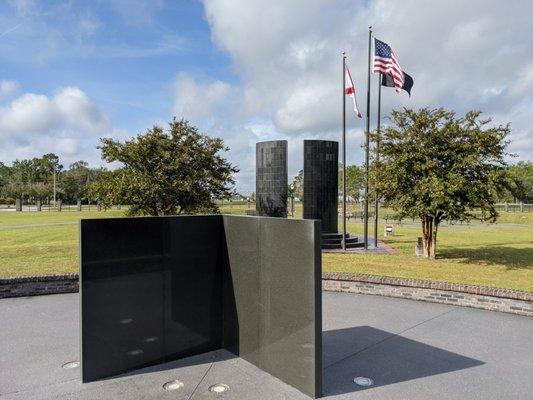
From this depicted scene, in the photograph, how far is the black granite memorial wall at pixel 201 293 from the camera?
16.2ft

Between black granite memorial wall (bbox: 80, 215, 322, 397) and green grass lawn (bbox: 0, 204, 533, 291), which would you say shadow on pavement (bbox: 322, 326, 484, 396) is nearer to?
black granite memorial wall (bbox: 80, 215, 322, 397)

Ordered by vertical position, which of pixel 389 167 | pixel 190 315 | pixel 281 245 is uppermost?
pixel 389 167

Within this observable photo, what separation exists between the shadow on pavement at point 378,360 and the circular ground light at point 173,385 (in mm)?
1837

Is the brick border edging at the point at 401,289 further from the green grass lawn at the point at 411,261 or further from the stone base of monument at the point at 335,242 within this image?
the stone base of monument at the point at 335,242

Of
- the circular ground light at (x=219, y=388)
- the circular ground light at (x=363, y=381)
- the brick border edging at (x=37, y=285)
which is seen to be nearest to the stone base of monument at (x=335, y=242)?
the brick border edging at (x=37, y=285)

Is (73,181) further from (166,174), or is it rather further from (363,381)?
(363,381)

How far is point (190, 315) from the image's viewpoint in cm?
596

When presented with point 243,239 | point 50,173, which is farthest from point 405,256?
point 50,173

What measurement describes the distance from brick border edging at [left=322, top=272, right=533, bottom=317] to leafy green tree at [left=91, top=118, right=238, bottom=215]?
26.4ft

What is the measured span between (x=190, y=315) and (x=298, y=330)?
6.06 ft

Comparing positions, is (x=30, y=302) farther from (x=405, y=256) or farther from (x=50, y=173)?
(x=50, y=173)

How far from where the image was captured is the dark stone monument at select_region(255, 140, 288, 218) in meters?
19.2

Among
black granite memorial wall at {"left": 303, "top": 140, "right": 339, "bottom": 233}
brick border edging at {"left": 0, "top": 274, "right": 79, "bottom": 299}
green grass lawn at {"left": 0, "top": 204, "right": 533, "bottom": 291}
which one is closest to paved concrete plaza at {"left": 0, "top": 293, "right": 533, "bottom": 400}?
brick border edging at {"left": 0, "top": 274, "right": 79, "bottom": 299}

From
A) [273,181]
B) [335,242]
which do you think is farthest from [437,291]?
[273,181]
